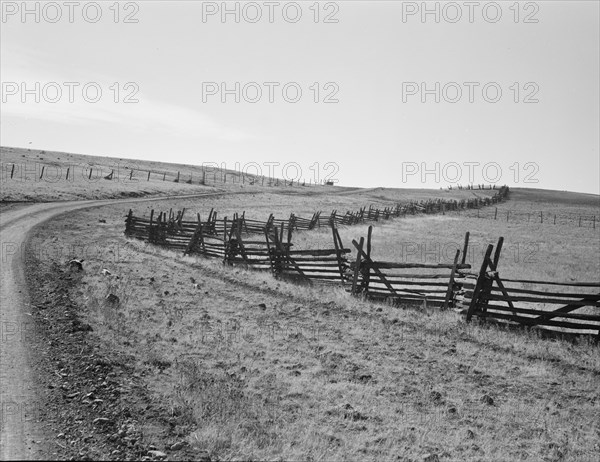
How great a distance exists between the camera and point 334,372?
8.32 m

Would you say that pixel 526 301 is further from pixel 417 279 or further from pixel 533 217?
pixel 533 217

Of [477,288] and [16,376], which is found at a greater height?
[477,288]

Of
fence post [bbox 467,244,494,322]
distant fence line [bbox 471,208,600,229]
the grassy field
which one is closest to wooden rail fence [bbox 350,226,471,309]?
the grassy field

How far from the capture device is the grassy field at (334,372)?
6.17 m

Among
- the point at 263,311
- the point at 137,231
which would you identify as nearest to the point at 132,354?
the point at 263,311

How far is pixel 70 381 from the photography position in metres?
6.72

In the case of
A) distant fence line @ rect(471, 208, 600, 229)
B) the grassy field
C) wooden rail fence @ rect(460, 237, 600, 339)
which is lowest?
the grassy field

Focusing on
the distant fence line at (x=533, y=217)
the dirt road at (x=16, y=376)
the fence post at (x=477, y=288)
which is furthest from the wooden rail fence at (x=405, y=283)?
the distant fence line at (x=533, y=217)

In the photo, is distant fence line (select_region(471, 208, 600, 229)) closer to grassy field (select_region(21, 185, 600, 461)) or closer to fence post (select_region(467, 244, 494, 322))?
fence post (select_region(467, 244, 494, 322))

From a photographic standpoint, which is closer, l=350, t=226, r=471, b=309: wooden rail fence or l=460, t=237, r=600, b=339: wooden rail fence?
l=460, t=237, r=600, b=339: wooden rail fence

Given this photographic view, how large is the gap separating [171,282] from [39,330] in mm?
5538

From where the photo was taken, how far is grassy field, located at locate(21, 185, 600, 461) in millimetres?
6172

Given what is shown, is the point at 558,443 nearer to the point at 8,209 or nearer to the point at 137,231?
the point at 137,231

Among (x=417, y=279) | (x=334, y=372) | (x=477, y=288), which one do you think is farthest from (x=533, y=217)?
(x=334, y=372)
